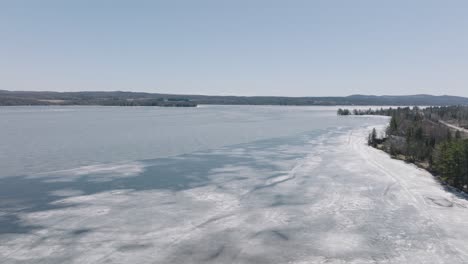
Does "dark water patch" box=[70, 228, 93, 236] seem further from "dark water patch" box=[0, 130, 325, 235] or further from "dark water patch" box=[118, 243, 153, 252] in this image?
"dark water patch" box=[118, 243, 153, 252]

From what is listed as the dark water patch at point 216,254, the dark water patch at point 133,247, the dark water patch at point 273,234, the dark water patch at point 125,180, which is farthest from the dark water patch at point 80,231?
the dark water patch at point 273,234

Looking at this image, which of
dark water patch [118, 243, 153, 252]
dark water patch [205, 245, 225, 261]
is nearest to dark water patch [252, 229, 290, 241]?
dark water patch [205, 245, 225, 261]

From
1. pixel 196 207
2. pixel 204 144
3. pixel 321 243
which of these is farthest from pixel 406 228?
pixel 204 144

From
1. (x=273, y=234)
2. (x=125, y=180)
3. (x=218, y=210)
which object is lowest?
(x=273, y=234)

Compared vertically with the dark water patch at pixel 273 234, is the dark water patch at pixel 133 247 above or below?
above

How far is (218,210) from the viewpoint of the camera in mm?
20000

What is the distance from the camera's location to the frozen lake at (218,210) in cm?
1502

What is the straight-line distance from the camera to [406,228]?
60.6 ft

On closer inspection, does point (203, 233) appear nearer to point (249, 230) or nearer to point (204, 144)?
point (249, 230)

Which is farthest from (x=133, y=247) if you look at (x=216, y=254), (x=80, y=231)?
(x=216, y=254)

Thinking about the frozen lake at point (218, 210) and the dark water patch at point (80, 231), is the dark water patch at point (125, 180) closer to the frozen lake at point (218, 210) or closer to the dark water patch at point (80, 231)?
the frozen lake at point (218, 210)

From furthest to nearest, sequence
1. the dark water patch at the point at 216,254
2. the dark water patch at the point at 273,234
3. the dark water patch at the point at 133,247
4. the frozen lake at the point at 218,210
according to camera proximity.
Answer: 1. the dark water patch at the point at 273,234
2. the frozen lake at the point at 218,210
3. the dark water patch at the point at 133,247
4. the dark water patch at the point at 216,254

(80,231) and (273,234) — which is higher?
(80,231)

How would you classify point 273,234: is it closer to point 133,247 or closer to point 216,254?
point 216,254
